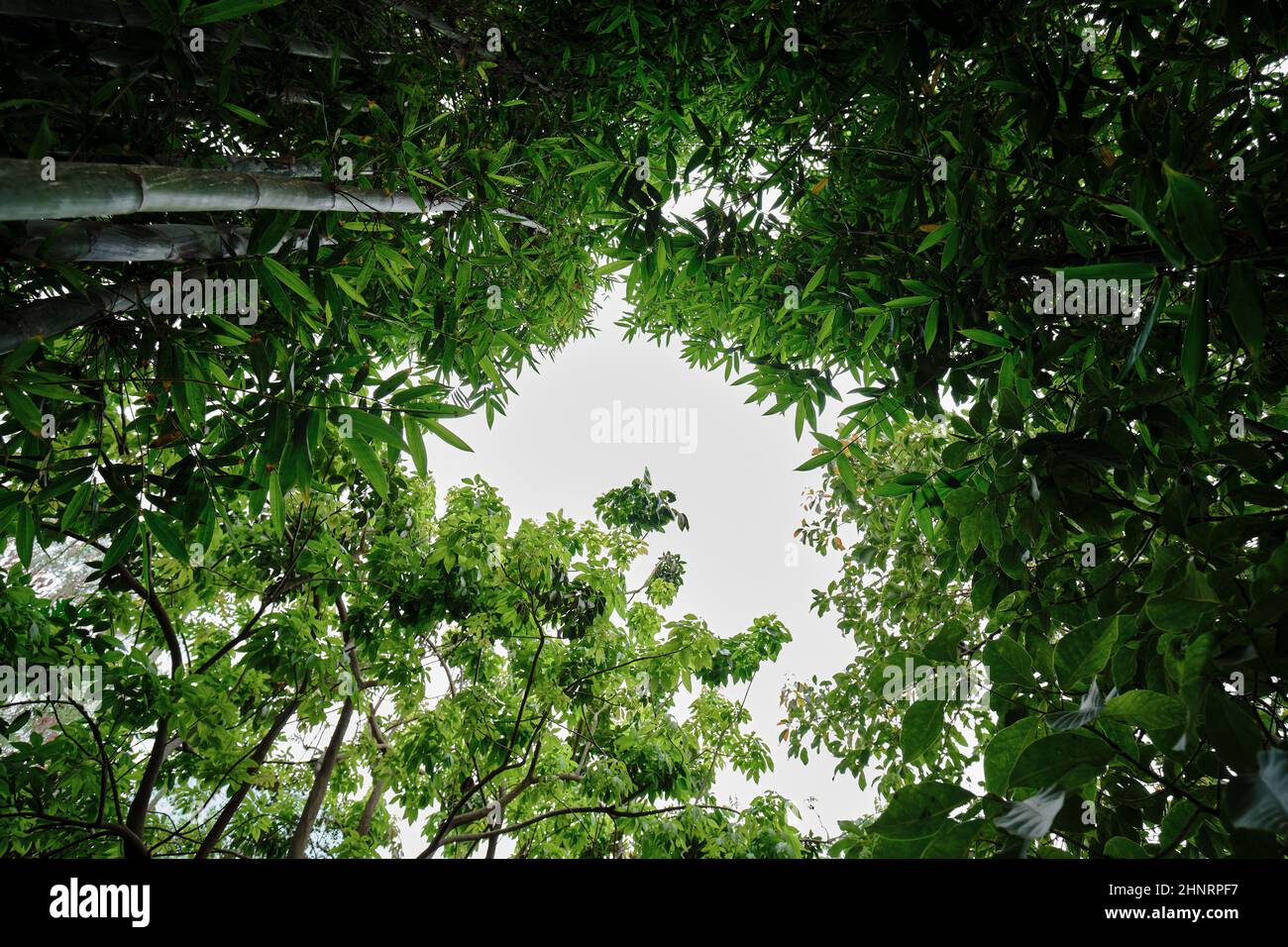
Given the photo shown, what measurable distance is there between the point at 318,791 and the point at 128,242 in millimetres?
2898

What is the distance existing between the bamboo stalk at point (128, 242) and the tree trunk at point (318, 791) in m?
2.35

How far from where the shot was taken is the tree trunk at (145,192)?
881 mm

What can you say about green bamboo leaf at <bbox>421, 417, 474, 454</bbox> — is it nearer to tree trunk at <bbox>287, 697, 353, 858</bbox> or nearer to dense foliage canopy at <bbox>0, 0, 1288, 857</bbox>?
dense foliage canopy at <bbox>0, 0, 1288, 857</bbox>

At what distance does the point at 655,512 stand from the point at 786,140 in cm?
323

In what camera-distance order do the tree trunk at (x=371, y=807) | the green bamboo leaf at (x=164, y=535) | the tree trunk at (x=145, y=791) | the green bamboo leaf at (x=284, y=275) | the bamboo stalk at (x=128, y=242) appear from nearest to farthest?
the bamboo stalk at (x=128, y=242) < the green bamboo leaf at (x=284, y=275) < the green bamboo leaf at (x=164, y=535) < the tree trunk at (x=145, y=791) < the tree trunk at (x=371, y=807)

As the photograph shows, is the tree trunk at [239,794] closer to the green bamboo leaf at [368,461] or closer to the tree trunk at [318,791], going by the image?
the tree trunk at [318,791]

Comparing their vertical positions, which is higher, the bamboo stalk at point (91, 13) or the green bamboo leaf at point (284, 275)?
the bamboo stalk at point (91, 13)

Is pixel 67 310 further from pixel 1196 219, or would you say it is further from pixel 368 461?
pixel 1196 219

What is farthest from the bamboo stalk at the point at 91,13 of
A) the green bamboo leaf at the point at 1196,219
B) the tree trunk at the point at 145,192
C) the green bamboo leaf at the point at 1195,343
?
the green bamboo leaf at the point at 1195,343

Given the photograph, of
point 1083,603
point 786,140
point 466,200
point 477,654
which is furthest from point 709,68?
point 477,654

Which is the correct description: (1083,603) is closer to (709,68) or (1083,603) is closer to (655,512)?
(709,68)

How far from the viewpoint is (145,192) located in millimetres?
1043

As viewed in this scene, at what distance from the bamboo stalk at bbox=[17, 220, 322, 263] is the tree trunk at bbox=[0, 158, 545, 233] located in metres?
0.13

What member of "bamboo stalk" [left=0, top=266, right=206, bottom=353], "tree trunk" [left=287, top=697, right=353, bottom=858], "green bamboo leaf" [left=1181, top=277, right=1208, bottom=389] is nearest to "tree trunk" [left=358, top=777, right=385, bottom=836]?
"tree trunk" [left=287, top=697, right=353, bottom=858]
